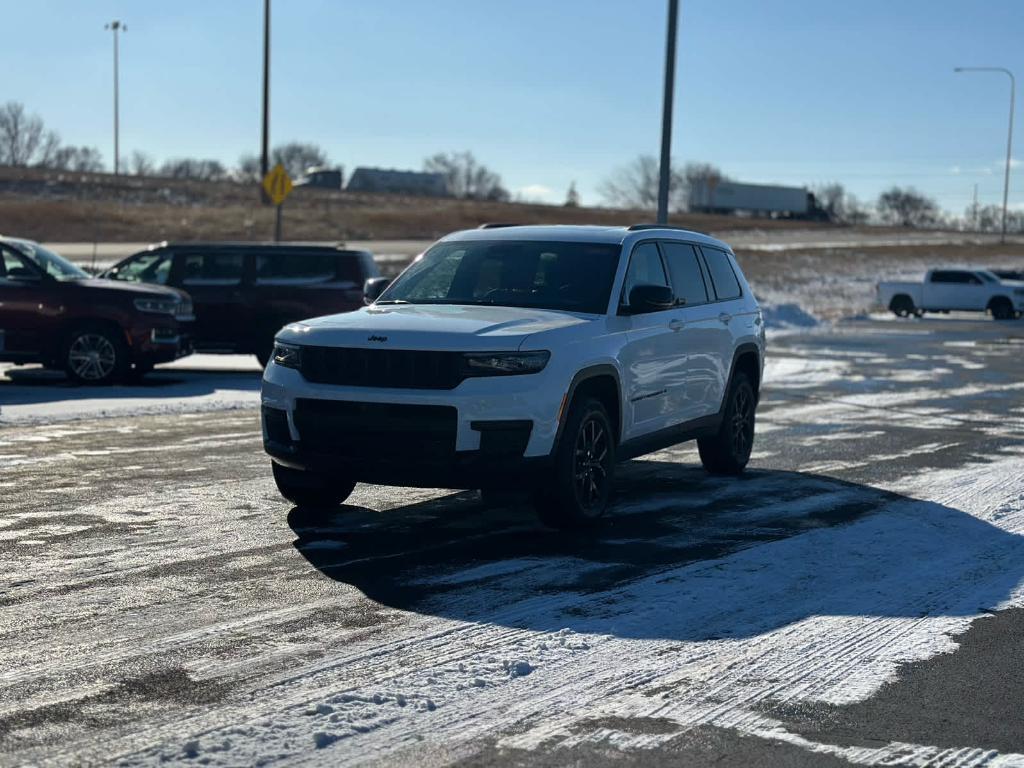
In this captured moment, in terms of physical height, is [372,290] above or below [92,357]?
above

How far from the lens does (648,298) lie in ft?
29.5

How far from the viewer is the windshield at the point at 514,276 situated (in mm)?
9055

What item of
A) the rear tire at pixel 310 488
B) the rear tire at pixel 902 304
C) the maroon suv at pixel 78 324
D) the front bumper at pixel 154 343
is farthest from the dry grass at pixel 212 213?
the rear tire at pixel 310 488

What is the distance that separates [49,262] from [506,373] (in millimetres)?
11836

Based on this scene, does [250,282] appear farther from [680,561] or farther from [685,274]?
[680,561]

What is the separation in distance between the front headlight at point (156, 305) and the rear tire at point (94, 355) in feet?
1.36

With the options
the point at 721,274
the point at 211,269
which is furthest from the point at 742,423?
the point at 211,269

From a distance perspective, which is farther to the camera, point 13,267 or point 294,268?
point 294,268

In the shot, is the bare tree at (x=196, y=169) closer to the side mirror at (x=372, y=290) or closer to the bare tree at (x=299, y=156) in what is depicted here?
the bare tree at (x=299, y=156)

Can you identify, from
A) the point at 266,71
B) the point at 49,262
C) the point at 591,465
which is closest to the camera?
the point at 591,465

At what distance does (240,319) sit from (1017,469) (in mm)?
11640

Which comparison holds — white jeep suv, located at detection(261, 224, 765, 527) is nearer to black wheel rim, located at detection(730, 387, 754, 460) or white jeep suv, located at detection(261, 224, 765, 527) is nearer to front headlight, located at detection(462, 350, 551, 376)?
front headlight, located at detection(462, 350, 551, 376)

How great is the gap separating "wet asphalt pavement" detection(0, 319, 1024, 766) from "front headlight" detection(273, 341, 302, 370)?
963 millimetres

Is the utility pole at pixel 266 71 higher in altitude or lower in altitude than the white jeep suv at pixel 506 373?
higher
